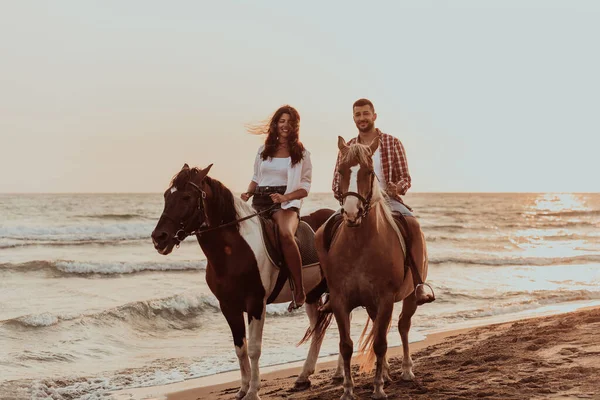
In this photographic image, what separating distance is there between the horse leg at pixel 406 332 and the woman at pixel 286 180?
984 millimetres

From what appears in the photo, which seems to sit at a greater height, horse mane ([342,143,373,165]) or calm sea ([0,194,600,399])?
horse mane ([342,143,373,165])

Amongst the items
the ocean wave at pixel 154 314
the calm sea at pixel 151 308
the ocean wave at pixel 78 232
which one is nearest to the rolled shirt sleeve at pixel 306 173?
the calm sea at pixel 151 308

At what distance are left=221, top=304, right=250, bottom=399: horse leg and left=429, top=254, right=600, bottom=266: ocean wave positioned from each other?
1583 centimetres

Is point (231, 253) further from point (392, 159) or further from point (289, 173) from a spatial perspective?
point (392, 159)

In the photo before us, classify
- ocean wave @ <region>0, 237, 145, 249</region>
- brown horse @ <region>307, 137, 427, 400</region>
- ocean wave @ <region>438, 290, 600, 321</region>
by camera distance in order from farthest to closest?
1. ocean wave @ <region>0, 237, 145, 249</region>
2. ocean wave @ <region>438, 290, 600, 321</region>
3. brown horse @ <region>307, 137, 427, 400</region>

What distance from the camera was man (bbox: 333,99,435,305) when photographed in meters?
5.61

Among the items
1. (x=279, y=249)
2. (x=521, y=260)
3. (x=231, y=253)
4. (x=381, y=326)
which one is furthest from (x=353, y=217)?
(x=521, y=260)

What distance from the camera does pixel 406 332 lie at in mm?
6219

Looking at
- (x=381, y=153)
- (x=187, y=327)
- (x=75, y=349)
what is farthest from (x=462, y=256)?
(x=381, y=153)

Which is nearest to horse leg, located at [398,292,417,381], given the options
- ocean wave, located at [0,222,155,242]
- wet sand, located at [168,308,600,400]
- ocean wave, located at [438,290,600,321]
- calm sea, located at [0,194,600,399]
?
wet sand, located at [168,308,600,400]

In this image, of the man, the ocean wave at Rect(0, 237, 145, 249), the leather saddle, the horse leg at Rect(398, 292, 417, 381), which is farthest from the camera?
the ocean wave at Rect(0, 237, 145, 249)

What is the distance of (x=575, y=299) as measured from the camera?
13.5 meters

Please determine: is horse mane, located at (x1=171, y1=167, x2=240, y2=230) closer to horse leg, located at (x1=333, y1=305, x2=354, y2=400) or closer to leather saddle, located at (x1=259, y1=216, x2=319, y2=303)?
leather saddle, located at (x1=259, y1=216, x2=319, y2=303)

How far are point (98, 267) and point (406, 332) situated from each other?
14147 millimetres
